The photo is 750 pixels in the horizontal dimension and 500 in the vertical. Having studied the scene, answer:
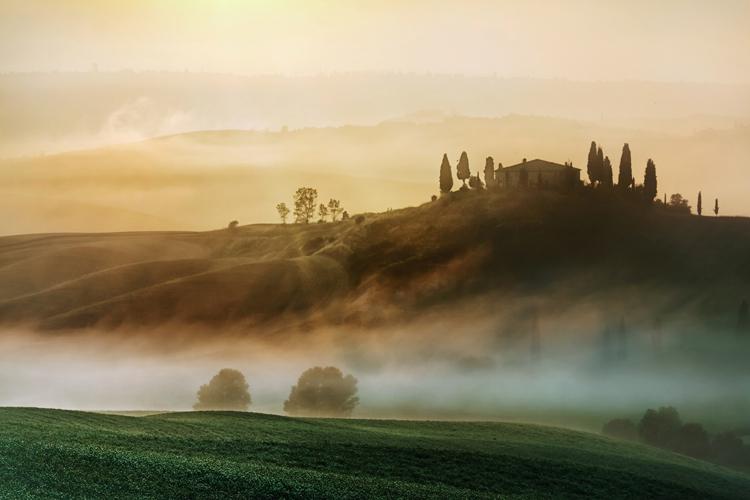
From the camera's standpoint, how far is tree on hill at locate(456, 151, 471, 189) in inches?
505

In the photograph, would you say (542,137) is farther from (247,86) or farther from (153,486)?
(153,486)

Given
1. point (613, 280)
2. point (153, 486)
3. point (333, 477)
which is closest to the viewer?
point (153, 486)

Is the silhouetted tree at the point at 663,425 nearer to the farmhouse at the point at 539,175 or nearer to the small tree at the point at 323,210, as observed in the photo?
the farmhouse at the point at 539,175

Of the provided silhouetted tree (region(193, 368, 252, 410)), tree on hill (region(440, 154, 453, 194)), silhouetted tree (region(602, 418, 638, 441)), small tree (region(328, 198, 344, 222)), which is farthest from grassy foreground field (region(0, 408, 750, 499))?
tree on hill (region(440, 154, 453, 194))

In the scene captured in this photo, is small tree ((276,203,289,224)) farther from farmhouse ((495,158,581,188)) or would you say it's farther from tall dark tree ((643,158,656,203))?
tall dark tree ((643,158,656,203))

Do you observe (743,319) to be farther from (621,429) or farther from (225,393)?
(225,393)

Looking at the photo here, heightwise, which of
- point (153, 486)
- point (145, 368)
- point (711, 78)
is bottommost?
point (153, 486)

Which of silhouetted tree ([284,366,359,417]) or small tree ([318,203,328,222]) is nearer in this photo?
silhouetted tree ([284,366,359,417])

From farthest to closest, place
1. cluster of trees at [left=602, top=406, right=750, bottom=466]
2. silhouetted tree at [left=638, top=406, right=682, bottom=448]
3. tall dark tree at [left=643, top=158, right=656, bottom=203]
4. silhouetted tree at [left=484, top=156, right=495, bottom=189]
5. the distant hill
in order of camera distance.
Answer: silhouetted tree at [left=484, top=156, right=495, bottom=189]
tall dark tree at [left=643, top=158, right=656, bottom=203]
the distant hill
silhouetted tree at [left=638, top=406, right=682, bottom=448]
cluster of trees at [left=602, top=406, right=750, bottom=466]

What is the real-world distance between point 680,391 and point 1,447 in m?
6.98

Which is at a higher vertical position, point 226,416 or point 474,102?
point 474,102

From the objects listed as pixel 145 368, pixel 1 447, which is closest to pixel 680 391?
pixel 145 368

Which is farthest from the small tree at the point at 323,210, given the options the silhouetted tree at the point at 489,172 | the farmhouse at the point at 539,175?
the farmhouse at the point at 539,175

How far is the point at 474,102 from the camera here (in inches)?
512
